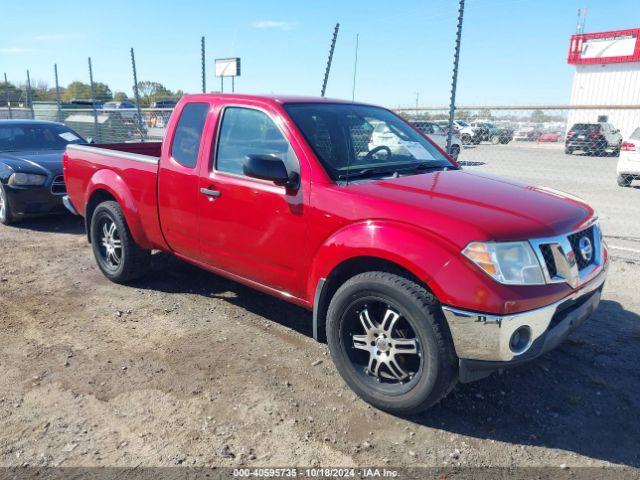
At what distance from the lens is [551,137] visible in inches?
860

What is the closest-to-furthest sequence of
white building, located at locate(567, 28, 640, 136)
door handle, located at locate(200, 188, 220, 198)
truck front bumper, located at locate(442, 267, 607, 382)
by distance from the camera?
truck front bumper, located at locate(442, 267, 607, 382) → door handle, located at locate(200, 188, 220, 198) → white building, located at locate(567, 28, 640, 136)

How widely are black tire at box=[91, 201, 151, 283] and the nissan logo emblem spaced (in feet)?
12.3

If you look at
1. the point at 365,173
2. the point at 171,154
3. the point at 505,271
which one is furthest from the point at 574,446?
the point at 171,154

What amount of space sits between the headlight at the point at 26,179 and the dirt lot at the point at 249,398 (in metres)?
3.01

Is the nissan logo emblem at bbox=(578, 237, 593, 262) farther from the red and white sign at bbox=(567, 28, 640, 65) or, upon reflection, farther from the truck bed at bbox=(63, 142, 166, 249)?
the red and white sign at bbox=(567, 28, 640, 65)

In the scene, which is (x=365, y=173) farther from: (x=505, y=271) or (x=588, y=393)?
(x=588, y=393)

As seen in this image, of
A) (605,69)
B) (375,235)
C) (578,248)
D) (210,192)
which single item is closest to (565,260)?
(578,248)

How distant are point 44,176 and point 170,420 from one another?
5589mm

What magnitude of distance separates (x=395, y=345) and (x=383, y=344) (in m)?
0.08

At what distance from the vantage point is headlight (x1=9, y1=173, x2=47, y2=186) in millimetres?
7238

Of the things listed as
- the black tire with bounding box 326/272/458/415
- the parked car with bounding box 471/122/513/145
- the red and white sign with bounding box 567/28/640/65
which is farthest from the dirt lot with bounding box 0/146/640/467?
the red and white sign with bounding box 567/28/640/65

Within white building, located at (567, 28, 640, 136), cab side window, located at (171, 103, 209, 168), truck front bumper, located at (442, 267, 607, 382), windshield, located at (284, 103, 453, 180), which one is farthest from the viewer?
white building, located at (567, 28, 640, 136)

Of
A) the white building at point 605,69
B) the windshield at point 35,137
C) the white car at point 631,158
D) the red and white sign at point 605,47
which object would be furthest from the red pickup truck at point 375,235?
the red and white sign at point 605,47

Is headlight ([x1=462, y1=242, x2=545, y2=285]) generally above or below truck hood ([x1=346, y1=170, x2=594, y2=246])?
below
